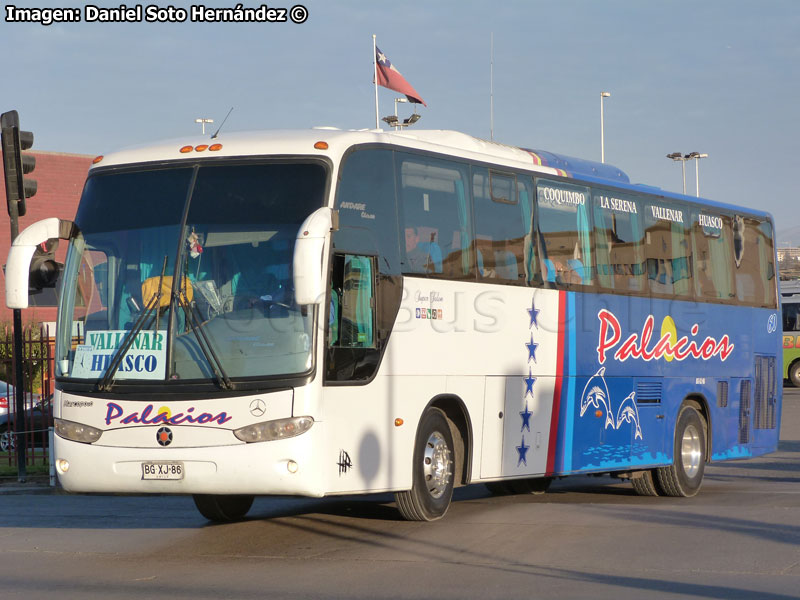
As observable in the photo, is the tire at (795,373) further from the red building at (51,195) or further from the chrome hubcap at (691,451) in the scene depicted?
the chrome hubcap at (691,451)

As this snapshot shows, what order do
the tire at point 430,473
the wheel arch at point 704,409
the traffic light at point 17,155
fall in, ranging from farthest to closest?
the traffic light at point 17,155 < the wheel arch at point 704,409 < the tire at point 430,473

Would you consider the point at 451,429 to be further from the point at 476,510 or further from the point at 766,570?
the point at 766,570

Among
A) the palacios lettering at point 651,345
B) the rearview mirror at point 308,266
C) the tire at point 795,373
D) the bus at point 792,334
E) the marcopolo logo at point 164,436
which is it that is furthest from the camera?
the tire at point 795,373

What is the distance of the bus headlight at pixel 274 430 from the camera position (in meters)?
10.0

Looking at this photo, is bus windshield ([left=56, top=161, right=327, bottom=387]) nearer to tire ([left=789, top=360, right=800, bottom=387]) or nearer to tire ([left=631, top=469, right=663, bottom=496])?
tire ([left=631, top=469, right=663, bottom=496])

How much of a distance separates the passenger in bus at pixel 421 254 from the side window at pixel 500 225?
73 cm

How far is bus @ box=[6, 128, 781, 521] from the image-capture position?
33.1 feet

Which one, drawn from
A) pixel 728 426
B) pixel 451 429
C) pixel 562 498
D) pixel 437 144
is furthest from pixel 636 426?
pixel 437 144

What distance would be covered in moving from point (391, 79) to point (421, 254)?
13300 mm

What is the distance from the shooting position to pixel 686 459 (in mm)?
15727

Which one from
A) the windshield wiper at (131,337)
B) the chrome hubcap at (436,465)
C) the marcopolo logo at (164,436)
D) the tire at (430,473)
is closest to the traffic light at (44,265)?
the windshield wiper at (131,337)

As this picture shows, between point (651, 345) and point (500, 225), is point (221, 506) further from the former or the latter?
point (651, 345)

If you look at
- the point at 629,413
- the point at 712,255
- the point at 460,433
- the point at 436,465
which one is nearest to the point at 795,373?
the point at 712,255

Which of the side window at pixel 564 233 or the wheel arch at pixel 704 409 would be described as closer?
the side window at pixel 564 233
